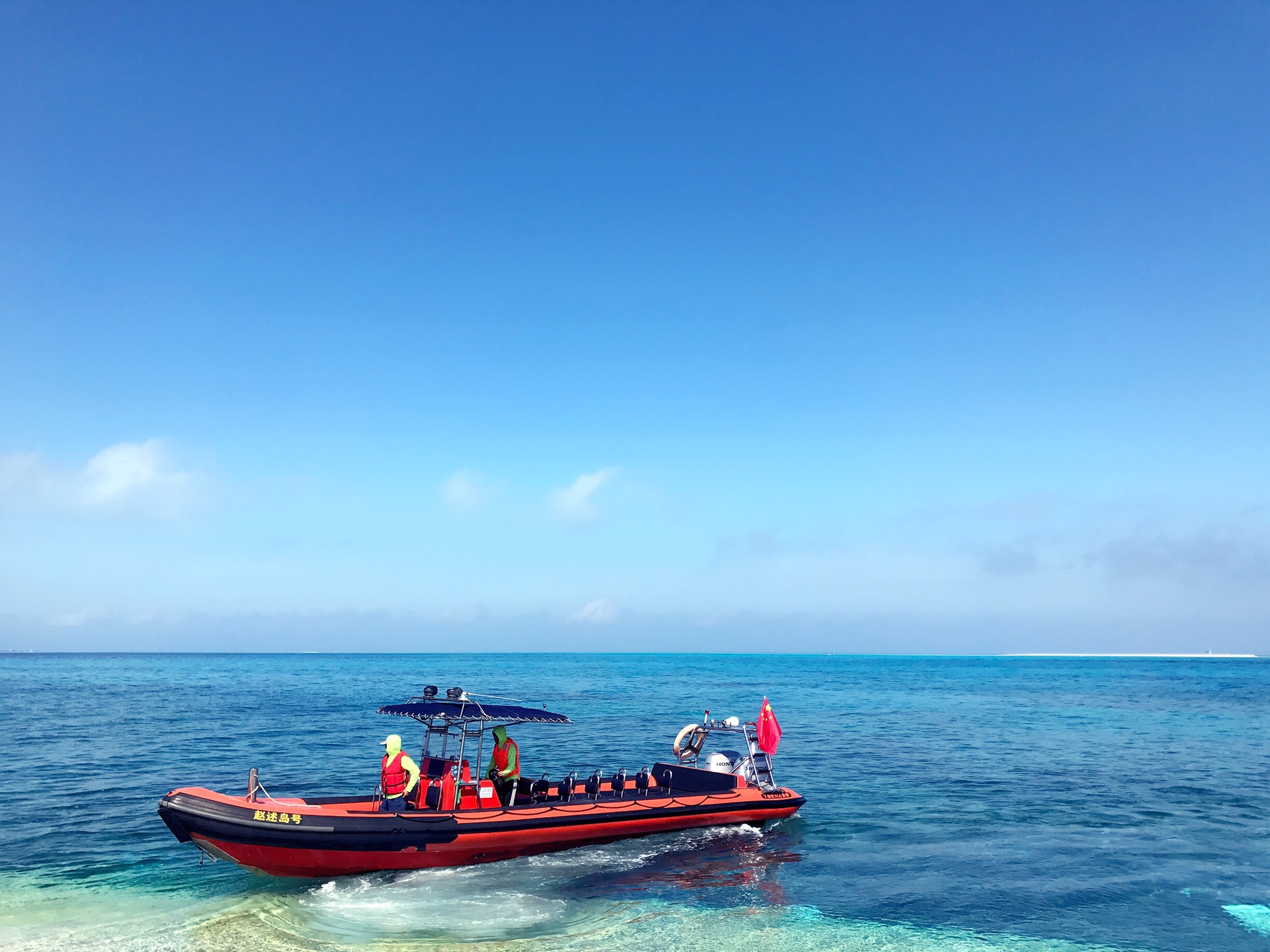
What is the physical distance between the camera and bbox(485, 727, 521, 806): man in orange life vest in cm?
1869

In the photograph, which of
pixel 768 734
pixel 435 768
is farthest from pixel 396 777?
pixel 768 734

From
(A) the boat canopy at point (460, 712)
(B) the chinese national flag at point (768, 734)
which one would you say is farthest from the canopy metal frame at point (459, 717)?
(B) the chinese national flag at point (768, 734)

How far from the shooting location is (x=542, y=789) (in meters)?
19.7

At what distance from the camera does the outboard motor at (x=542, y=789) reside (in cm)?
1934

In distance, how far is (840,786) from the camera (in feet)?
89.8

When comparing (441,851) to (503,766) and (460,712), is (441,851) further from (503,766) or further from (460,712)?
(460,712)

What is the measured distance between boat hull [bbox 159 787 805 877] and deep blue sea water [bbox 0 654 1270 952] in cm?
44

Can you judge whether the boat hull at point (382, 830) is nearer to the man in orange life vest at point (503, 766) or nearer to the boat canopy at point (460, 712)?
the man in orange life vest at point (503, 766)

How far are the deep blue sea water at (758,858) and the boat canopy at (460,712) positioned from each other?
123 inches

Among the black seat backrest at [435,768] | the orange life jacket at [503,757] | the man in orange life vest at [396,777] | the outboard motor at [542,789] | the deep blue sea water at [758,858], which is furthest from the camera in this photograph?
the outboard motor at [542,789]

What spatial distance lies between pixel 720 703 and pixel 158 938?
195 ft

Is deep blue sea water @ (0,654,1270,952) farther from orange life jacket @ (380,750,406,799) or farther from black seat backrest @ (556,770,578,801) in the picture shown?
orange life jacket @ (380,750,406,799)

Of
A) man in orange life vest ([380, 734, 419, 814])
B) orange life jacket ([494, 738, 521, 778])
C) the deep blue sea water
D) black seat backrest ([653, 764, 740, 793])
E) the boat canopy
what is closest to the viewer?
the deep blue sea water

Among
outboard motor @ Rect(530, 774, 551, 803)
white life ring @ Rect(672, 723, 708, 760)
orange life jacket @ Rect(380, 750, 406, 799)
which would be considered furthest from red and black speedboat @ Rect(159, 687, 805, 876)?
white life ring @ Rect(672, 723, 708, 760)
